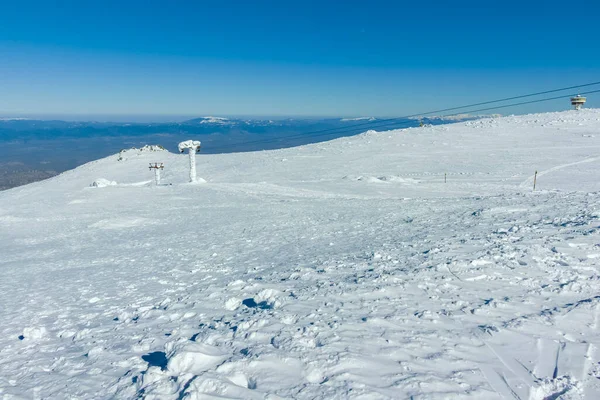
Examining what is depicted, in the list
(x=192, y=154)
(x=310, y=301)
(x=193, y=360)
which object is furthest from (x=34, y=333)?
(x=192, y=154)

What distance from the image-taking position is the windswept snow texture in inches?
203

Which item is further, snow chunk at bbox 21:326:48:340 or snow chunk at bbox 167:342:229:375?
snow chunk at bbox 21:326:48:340

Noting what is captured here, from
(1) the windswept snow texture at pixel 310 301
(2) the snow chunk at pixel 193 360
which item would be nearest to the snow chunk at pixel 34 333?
(1) the windswept snow texture at pixel 310 301

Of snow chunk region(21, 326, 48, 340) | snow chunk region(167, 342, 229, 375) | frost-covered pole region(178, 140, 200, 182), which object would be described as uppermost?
frost-covered pole region(178, 140, 200, 182)

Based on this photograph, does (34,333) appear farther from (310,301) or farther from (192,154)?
(192,154)

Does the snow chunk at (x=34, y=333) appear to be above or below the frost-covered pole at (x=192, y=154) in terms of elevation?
below

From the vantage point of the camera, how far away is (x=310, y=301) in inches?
301

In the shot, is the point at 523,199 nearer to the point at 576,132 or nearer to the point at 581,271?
the point at 581,271

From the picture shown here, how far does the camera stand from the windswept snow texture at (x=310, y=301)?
515cm

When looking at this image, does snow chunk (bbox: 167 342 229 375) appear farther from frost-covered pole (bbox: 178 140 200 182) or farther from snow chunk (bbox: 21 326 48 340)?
frost-covered pole (bbox: 178 140 200 182)

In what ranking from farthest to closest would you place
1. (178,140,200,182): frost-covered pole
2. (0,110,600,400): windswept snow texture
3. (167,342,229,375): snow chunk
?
(178,140,200,182): frost-covered pole → (167,342,229,375): snow chunk → (0,110,600,400): windswept snow texture

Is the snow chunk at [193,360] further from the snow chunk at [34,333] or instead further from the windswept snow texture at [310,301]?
the snow chunk at [34,333]

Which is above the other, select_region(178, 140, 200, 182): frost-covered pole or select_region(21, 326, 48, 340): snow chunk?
select_region(178, 140, 200, 182): frost-covered pole

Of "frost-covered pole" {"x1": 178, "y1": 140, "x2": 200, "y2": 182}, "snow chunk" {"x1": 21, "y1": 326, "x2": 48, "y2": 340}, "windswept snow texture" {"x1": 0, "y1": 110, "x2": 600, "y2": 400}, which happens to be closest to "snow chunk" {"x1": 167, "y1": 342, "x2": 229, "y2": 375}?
"windswept snow texture" {"x1": 0, "y1": 110, "x2": 600, "y2": 400}
